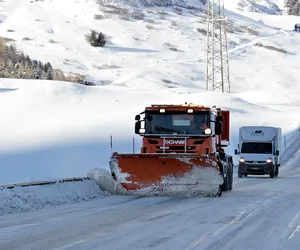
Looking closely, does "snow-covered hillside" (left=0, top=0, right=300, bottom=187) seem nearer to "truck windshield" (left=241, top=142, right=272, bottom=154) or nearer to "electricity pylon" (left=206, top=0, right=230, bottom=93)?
"electricity pylon" (left=206, top=0, right=230, bottom=93)

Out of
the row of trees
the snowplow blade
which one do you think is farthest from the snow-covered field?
the row of trees

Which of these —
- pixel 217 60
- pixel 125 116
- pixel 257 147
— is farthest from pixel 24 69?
pixel 257 147

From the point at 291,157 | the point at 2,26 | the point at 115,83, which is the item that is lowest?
the point at 291,157

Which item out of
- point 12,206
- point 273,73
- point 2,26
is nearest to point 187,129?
point 12,206

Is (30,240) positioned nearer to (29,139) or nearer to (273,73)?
(29,139)

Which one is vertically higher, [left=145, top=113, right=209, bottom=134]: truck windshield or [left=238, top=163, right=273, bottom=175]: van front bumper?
[left=145, top=113, right=209, bottom=134]: truck windshield

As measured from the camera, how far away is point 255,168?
1331 inches

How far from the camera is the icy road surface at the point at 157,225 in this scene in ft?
34.1

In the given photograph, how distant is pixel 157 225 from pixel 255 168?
72.0ft

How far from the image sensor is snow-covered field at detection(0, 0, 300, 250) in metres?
11.8

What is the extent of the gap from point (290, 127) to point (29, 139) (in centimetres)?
2782

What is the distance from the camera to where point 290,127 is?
60719mm

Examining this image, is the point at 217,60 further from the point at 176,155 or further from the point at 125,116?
the point at 176,155

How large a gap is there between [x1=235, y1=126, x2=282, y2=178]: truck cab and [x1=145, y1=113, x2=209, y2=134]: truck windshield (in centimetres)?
1429
